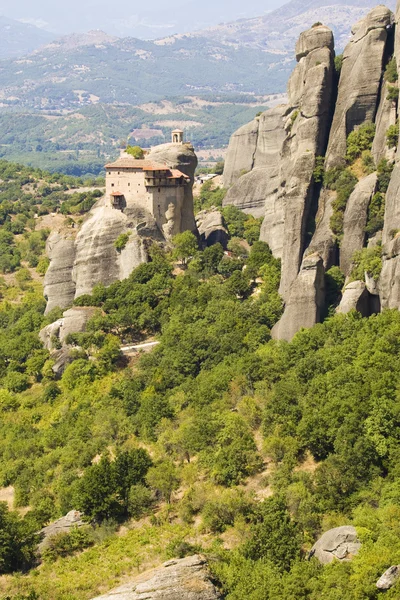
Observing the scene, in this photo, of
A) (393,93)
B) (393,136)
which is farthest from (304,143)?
(393,93)

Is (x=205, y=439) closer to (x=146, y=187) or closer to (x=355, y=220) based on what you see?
(x=355, y=220)

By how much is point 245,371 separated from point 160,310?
13634 mm

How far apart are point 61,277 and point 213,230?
12756 mm

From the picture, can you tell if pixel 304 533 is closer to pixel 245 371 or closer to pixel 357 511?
pixel 357 511

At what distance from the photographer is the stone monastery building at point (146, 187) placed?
218ft

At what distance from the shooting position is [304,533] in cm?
3466

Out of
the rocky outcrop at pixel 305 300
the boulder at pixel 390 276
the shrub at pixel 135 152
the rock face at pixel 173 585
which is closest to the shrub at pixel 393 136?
the boulder at pixel 390 276

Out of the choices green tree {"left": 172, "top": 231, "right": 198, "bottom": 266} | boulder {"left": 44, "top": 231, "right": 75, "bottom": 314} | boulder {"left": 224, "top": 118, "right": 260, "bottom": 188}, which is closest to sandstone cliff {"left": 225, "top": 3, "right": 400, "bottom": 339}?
green tree {"left": 172, "top": 231, "right": 198, "bottom": 266}

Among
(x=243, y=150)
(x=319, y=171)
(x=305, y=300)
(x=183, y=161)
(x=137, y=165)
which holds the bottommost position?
(x=305, y=300)

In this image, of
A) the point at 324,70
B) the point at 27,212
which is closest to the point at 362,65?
the point at 324,70

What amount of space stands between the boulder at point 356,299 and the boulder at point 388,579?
23.1m

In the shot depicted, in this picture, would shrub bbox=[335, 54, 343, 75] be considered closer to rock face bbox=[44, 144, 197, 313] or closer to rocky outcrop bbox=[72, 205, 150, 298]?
rock face bbox=[44, 144, 197, 313]

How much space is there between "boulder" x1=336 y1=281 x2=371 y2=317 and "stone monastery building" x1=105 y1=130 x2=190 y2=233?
64.8ft

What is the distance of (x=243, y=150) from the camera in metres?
95.8
